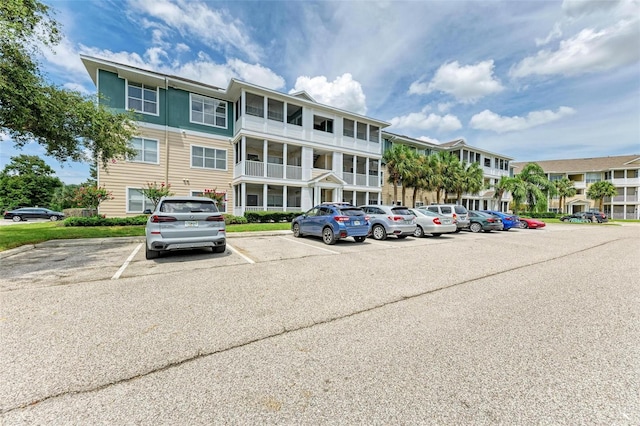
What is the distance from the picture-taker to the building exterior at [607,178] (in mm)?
48969

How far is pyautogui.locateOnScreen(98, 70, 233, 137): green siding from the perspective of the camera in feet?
55.6

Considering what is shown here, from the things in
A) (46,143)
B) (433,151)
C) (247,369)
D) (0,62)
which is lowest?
(247,369)

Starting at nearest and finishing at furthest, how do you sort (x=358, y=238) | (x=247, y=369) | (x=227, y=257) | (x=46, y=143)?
(x=247, y=369) < (x=227, y=257) < (x=46, y=143) < (x=358, y=238)

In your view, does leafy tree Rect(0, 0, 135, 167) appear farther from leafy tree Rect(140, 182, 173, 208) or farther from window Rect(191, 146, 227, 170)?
window Rect(191, 146, 227, 170)

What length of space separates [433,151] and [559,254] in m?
27.4

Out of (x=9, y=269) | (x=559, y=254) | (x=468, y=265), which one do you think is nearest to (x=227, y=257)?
(x=9, y=269)

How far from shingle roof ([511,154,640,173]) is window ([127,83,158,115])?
56.5 meters

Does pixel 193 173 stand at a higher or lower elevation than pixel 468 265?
higher

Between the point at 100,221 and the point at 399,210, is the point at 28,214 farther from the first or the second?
the point at 399,210

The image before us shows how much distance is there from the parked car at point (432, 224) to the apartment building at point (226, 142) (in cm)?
966

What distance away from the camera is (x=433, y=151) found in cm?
3481

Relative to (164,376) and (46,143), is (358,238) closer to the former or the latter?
(164,376)

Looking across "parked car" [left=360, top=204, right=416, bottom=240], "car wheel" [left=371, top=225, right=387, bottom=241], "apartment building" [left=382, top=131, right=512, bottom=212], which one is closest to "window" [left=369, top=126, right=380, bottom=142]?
"apartment building" [left=382, top=131, right=512, bottom=212]

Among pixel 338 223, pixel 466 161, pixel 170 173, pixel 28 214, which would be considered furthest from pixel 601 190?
pixel 28 214
